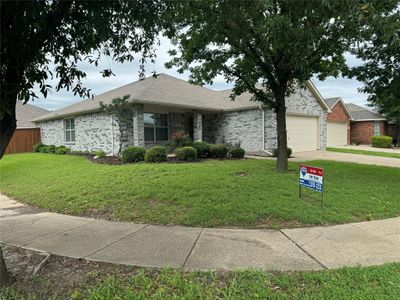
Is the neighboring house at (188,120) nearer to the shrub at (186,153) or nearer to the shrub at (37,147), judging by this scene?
the shrub at (37,147)

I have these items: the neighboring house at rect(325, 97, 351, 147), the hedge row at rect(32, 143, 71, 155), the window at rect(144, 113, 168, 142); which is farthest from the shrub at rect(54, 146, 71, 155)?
the neighboring house at rect(325, 97, 351, 147)

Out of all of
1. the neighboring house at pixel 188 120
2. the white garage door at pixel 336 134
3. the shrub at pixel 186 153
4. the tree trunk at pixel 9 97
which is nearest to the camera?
the tree trunk at pixel 9 97

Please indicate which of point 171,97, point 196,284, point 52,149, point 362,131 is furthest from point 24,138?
point 362,131

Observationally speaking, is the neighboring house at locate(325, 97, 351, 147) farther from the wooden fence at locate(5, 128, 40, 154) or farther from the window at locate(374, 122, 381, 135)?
the wooden fence at locate(5, 128, 40, 154)

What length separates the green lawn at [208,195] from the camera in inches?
227

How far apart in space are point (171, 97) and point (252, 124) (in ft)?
16.7

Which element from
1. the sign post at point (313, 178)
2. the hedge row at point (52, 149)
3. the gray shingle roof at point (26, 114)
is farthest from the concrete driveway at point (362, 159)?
the gray shingle roof at point (26, 114)

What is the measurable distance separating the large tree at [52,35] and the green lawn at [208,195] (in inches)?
119

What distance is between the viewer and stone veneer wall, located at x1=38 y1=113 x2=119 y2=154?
55.0ft

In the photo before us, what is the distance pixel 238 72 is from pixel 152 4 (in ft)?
24.2

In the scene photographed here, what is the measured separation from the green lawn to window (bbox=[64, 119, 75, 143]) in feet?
33.7

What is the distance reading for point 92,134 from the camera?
720 inches

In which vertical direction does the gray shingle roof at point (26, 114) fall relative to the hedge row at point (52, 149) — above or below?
above

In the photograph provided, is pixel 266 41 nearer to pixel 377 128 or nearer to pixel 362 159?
pixel 362 159
